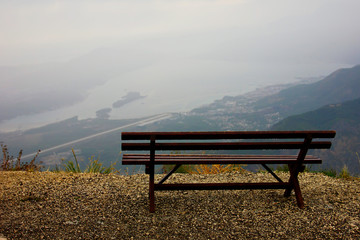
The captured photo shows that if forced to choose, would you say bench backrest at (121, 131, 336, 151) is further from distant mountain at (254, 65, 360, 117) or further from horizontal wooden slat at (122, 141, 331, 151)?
distant mountain at (254, 65, 360, 117)

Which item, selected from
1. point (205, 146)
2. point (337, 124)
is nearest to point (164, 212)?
point (205, 146)

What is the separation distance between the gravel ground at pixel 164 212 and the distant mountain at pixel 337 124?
76812mm

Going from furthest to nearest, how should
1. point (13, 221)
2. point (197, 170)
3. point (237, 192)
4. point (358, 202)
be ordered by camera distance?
point (197, 170) < point (237, 192) < point (358, 202) < point (13, 221)

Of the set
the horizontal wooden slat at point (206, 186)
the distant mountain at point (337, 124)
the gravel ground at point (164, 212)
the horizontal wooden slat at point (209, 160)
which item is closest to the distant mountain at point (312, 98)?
the distant mountain at point (337, 124)

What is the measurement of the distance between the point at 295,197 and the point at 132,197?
247 cm

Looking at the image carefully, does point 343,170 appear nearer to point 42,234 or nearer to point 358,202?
point 358,202

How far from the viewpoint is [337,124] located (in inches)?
3898

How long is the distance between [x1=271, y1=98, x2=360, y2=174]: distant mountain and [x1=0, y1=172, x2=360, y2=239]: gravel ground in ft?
252

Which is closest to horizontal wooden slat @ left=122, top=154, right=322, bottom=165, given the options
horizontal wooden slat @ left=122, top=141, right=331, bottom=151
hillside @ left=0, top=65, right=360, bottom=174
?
horizontal wooden slat @ left=122, top=141, right=331, bottom=151

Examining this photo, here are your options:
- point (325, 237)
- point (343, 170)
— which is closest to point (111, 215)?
point (325, 237)

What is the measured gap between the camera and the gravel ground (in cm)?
360

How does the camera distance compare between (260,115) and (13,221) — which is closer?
(13,221)

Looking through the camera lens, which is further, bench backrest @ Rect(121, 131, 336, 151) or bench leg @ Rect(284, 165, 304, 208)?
bench leg @ Rect(284, 165, 304, 208)

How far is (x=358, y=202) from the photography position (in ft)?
14.8
